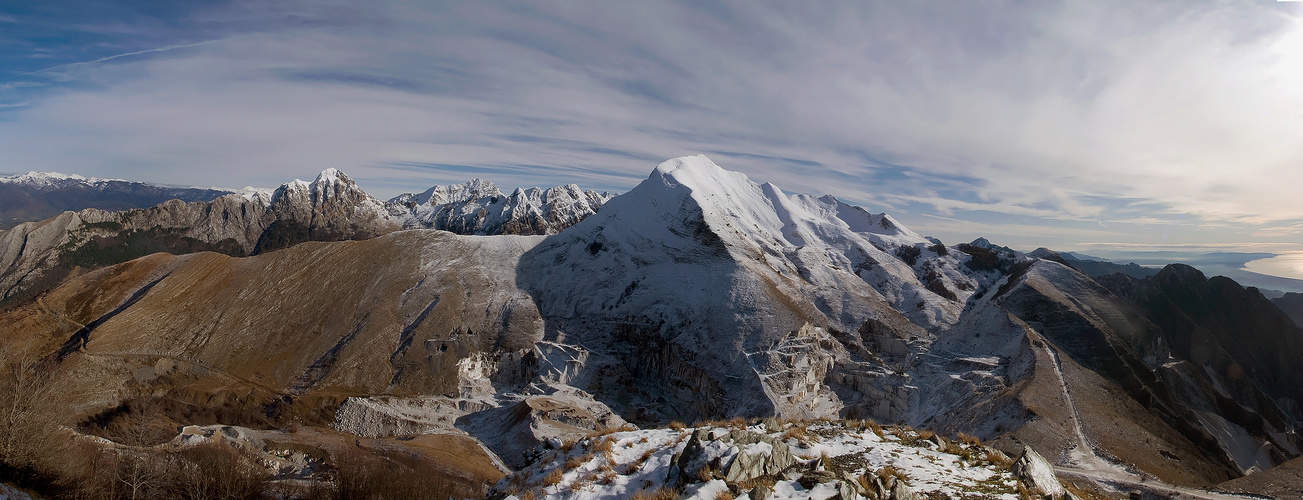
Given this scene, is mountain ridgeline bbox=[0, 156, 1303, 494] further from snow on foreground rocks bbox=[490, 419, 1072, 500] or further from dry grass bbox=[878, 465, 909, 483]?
dry grass bbox=[878, 465, 909, 483]

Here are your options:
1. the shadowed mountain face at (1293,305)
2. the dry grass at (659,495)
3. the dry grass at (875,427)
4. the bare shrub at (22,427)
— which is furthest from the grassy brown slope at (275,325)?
the shadowed mountain face at (1293,305)

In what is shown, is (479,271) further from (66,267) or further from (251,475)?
(66,267)

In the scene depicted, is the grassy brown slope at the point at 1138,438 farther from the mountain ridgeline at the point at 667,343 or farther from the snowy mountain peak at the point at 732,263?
the snowy mountain peak at the point at 732,263

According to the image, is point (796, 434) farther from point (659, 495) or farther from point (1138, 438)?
point (1138, 438)

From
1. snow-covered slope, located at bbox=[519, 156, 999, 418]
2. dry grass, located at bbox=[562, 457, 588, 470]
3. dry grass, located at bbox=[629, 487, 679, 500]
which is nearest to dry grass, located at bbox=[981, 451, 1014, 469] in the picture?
dry grass, located at bbox=[629, 487, 679, 500]

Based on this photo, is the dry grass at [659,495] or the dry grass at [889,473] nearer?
the dry grass at [659,495]

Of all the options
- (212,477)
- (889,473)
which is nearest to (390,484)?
(212,477)
